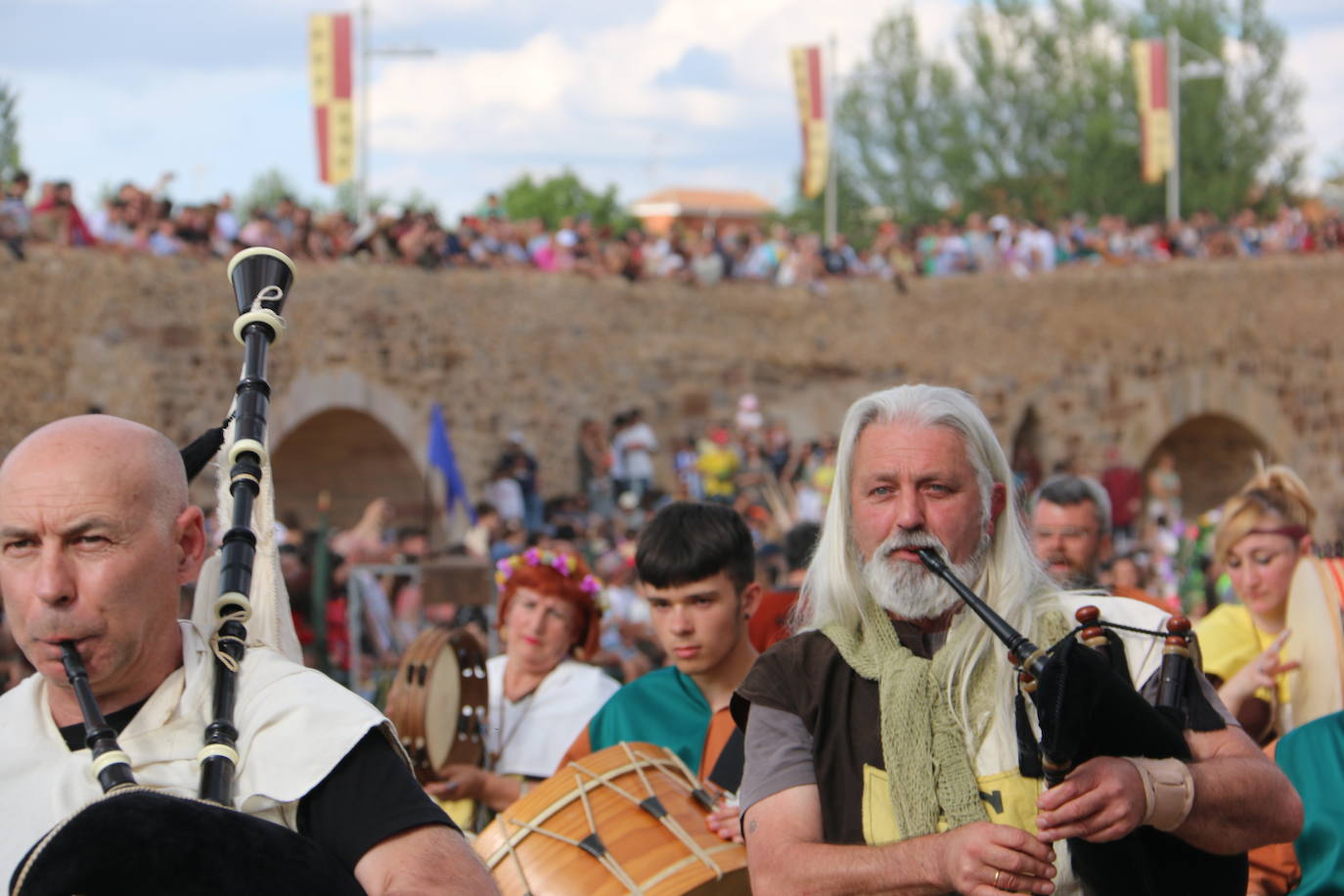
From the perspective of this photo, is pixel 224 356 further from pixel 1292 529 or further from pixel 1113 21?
pixel 1113 21

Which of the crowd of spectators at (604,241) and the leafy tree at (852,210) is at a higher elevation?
the leafy tree at (852,210)

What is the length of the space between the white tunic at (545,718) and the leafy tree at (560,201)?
142 ft

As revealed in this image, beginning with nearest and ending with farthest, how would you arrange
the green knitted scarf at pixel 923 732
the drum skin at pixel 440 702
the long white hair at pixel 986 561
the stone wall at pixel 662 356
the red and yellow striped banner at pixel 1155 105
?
1. the green knitted scarf at pixel 923 732
2. the long white hair at pixel 986 561
3. the drum skin at pixel 440 702
4. the stone wall at pixel 662 356
5. the red and yellow striped banner at pixel 1155 105

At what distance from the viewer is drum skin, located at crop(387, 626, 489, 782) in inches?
186

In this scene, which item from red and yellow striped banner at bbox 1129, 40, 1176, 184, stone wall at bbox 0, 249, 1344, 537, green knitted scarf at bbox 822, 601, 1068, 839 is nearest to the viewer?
green knitted scarf at bbox 822, 601, 1068, 839

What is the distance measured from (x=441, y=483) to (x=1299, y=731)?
542 inches

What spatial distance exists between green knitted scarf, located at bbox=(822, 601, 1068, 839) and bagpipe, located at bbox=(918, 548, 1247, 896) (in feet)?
0.35

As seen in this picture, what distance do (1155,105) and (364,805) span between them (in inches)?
1056

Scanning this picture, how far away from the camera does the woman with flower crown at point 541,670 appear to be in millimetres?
5090

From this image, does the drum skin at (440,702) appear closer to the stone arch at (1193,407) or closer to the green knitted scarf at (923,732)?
the green knitted scarf at (923,732)

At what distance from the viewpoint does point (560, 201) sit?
50.8m

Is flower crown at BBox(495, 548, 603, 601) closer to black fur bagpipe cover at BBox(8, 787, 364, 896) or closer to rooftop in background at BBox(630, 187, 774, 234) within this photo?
black fur bagpipe cover at BBox(8, 787, 364, 896)

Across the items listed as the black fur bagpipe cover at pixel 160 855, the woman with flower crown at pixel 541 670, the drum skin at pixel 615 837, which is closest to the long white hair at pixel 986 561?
the drum skin at pixel 615 837

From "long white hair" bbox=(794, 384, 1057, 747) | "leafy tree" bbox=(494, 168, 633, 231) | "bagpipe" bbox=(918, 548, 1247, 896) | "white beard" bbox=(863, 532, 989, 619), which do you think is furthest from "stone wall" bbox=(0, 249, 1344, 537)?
"leafy tree" bbox=(494, 168, 633, 231)
